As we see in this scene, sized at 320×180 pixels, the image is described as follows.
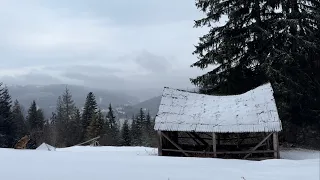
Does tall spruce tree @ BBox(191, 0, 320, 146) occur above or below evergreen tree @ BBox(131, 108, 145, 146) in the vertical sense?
above

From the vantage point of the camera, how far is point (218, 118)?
18.3 m

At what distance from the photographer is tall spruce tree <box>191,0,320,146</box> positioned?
70.8 ft

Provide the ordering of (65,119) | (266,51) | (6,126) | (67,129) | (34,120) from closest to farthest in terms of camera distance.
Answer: (266,51)
(6,126)
(67,129)
(34,120)
(65,119)

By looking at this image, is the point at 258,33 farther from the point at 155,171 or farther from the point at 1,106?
the point at 1,106

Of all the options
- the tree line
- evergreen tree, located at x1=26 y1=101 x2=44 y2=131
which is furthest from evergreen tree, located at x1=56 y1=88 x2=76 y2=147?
evergreen tree, located at x1=26 y1=101 x2=44 y2=131

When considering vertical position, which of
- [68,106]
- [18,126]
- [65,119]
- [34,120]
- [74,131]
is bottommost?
[74,131]

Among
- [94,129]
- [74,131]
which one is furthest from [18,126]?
[94,129]

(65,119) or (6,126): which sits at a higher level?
(65,119)

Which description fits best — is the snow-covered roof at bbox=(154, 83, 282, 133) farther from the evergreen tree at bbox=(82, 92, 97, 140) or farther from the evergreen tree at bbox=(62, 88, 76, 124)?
the evergreen tree at bbox=(62, 88, 76, 124)

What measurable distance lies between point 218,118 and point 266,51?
6688mm

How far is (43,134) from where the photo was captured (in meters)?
59.9

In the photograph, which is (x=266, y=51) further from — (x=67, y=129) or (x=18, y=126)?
(x=18, y=126)

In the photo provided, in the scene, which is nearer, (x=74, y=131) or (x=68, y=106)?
(x=74, y=131)

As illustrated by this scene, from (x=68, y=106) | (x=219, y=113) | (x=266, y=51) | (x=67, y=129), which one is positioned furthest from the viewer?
(x=68, y=106)
